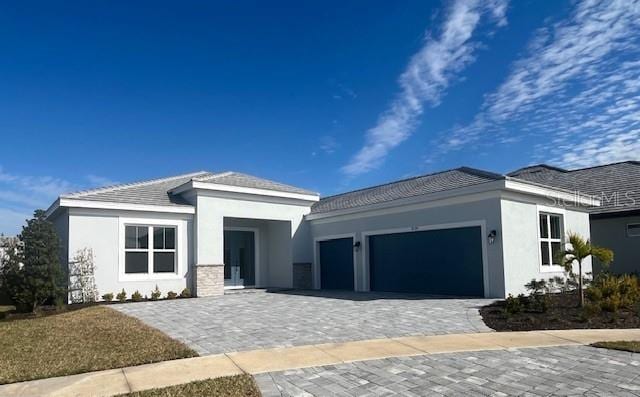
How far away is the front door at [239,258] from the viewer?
20906 mm

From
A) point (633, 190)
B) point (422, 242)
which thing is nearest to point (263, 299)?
point (422, 242)

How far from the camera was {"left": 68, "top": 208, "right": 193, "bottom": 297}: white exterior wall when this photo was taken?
52.1 ft

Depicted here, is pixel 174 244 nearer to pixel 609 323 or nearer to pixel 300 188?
pixel 300 188

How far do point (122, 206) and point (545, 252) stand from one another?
51.0 ft

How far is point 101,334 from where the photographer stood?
9.29 meters

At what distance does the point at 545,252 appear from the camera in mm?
16062

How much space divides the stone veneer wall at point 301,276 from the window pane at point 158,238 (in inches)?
239

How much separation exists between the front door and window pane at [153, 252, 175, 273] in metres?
3.44

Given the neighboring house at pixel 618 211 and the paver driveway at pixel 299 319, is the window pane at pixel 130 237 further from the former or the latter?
the neighboring house at pixel 618 211

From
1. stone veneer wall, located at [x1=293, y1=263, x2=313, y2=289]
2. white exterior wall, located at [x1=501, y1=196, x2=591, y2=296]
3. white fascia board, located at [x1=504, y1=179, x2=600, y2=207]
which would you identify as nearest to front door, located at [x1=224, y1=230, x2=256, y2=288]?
stone veneer wall, located at [x1=293, y1=263, x2=313, y2=289]

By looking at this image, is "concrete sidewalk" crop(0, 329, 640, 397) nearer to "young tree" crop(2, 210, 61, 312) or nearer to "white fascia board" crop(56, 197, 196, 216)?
"young tree" crop(2, 210, 61, 312)

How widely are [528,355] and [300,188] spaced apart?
16.1m

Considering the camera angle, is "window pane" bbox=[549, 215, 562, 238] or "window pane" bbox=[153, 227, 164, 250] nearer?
"window pane" bbox=[549, 215, 562, 238]

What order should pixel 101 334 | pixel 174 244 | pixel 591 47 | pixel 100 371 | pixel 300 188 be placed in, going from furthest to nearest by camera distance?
pixel 300 188 → pixel 174 244 → pixel 591 47 → pixel 101 334 → pixel 100 371
